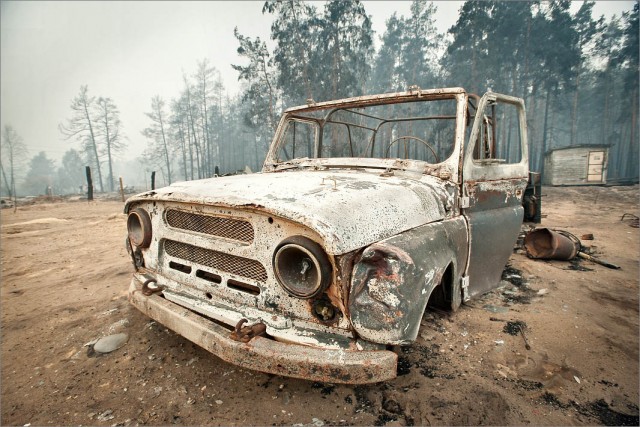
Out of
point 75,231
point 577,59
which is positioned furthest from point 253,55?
point 577,59

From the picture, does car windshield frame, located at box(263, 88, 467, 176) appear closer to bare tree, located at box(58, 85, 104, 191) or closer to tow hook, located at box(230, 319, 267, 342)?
tow hook, located at box(230, 319, 267, 342)

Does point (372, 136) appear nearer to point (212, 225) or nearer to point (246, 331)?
point (212, 225)

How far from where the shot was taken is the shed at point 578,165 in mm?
16969

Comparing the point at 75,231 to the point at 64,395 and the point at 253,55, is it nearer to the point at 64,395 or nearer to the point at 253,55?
the point at 64,395

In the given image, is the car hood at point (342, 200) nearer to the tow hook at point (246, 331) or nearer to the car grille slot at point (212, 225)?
the car grille slot at point (212, 225)

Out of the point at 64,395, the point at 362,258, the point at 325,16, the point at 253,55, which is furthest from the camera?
the point at 253,55

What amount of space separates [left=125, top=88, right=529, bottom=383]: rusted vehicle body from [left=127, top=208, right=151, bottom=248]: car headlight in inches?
0.4

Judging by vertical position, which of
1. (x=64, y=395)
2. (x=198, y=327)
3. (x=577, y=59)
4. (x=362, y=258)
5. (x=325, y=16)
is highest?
(x=325, y=16)

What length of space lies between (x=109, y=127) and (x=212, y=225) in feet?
156

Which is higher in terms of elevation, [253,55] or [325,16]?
[325,16]

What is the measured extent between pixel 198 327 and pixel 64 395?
40.7 inches

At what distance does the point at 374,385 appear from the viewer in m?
1.97

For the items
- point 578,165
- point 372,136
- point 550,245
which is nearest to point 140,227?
point 372,136

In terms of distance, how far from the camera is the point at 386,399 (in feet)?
6.10
